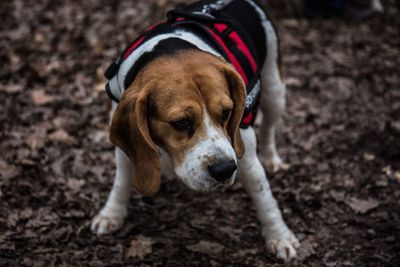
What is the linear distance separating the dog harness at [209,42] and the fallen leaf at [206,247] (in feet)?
3.45

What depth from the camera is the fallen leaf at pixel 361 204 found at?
4.49 metres

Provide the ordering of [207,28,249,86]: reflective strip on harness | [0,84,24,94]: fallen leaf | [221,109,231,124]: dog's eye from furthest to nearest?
[0,84,24,94]: fallen leaf
[207,28,249,86]: reflective strip on harness
[221,109,231,124]: dog's eye

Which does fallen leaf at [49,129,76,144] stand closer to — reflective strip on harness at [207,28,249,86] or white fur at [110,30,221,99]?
white fur at [110,30,221,99]

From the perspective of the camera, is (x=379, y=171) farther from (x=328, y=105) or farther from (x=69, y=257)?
(x=69, y=257)

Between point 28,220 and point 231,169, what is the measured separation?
1.95m

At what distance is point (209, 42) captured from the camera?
3.70 m

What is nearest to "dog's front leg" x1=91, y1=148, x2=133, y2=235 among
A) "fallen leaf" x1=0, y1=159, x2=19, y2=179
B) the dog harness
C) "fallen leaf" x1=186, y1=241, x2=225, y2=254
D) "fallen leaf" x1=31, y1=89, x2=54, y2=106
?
"fallen leaf" x1=186, y1=241, x2=225, y2=254

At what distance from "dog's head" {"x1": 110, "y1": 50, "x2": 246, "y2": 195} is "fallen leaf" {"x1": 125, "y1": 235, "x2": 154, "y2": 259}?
976 millimetres

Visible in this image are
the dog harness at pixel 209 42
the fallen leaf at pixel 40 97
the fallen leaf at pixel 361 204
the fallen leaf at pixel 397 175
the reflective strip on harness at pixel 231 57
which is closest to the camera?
the dog harness at pixel 209 42

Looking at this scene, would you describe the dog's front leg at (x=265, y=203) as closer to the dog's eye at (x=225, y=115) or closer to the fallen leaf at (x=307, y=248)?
the fallen leaf at (x=307, y=248)

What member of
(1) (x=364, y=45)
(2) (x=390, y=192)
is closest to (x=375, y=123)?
(2) (x=390, y=192)

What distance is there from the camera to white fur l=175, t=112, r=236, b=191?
3.11m

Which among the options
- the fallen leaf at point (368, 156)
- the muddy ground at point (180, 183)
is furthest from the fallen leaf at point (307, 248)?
the fallen leaf at point (368, 156)

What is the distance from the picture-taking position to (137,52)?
11.4 feet
